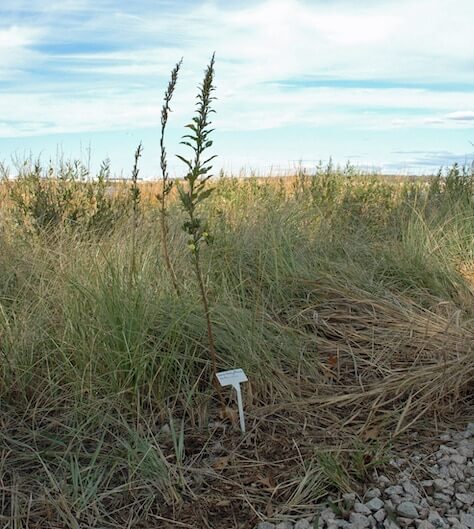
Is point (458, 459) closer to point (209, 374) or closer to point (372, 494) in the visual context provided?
point (372, 494)

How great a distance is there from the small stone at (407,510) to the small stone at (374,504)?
67 millimetres

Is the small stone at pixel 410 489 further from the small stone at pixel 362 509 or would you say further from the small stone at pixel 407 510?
the small stone at pixel 362 509

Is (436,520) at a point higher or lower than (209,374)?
lower

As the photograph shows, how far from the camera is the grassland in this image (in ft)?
7.32

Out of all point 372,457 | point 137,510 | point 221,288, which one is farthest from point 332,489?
point 221,288

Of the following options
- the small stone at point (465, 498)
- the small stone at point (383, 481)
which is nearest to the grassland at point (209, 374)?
the small stone at point (383, 481)

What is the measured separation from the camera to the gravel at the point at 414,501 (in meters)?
2.10

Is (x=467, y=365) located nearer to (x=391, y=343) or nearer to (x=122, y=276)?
(x=391, y=343)

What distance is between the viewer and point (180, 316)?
2.98 m

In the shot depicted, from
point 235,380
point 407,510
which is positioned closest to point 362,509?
point 407,510

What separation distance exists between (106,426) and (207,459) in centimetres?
46

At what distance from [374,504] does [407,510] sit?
0.12m

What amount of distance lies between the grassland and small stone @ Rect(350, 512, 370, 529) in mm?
138

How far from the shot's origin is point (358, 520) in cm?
208
